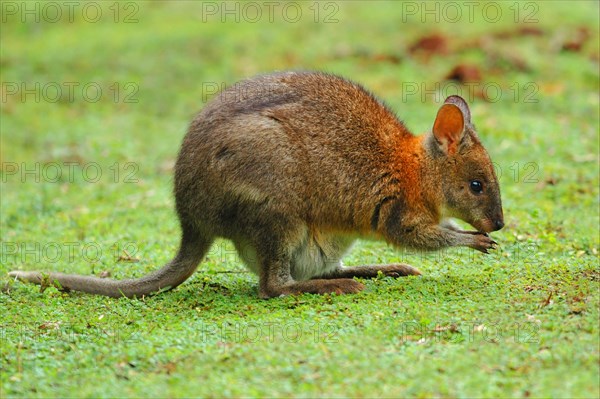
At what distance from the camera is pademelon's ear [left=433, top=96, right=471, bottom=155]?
6.68m

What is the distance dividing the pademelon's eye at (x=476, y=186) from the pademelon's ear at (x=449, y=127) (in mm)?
263

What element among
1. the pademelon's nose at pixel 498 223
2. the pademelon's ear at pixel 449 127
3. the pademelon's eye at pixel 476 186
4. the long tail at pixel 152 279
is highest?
the pademelon's ear at pixel 449 127

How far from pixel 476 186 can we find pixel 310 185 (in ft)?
4.02

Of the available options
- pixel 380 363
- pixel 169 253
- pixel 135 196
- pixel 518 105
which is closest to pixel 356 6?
pixel 518 105

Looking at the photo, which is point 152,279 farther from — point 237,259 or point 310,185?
point 310,185

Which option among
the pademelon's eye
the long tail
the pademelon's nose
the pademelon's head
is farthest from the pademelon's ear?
the long tail

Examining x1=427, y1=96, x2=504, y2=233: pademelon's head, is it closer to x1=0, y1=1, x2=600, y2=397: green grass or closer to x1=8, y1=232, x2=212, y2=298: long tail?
x1=0, y1=1, x2=600, y2=397: green grass

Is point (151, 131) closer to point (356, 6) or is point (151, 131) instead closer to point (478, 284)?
point (356, 6)

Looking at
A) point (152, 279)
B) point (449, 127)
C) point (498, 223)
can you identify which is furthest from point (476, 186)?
point (152, 279)

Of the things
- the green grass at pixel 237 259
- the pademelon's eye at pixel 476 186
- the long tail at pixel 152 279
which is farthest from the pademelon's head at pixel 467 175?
the long tail at pixel 152 279

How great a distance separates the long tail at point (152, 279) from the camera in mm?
6867

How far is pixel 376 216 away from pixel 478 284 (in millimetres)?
895

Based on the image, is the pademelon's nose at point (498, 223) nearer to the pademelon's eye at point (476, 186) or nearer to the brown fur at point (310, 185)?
the brown fur at point (310, 185)

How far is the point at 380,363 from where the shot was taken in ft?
16.4
